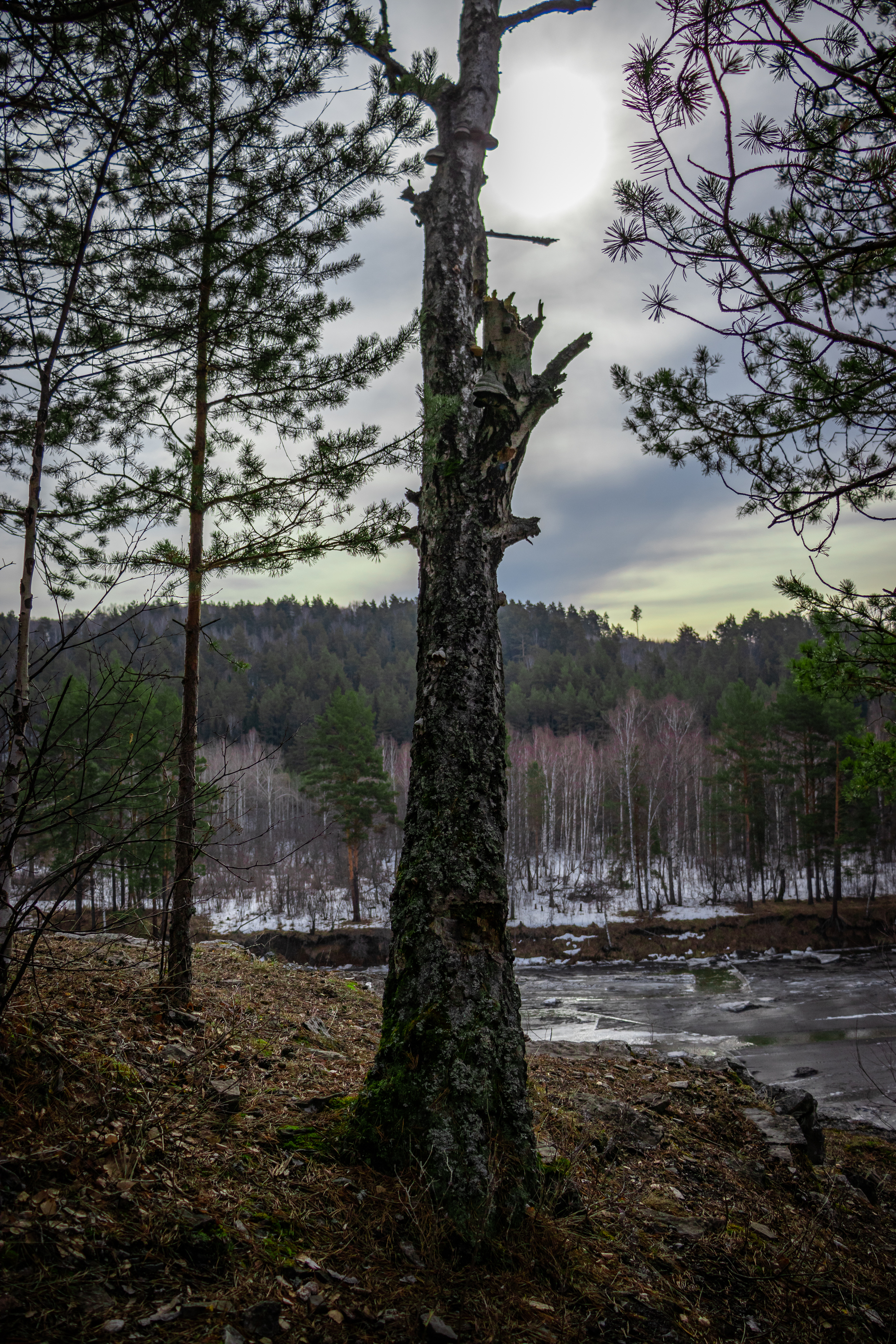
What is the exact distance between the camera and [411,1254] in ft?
7.79

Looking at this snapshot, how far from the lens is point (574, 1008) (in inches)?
588

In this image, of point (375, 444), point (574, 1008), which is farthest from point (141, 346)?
point (574, 1008)

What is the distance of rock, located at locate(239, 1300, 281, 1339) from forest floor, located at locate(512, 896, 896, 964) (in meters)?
22.1

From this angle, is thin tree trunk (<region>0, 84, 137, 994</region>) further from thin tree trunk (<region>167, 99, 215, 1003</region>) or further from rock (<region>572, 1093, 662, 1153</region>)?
rock (<region>572, 1093, 662, 1153</region>)

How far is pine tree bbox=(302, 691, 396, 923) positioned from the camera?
28422 mm

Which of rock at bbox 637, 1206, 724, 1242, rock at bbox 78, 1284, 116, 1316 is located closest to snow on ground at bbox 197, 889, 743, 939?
rock at bbox 637, 1206, 724, 1242

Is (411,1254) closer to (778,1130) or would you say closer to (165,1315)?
(165,1315)

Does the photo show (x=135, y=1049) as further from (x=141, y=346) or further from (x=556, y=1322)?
(x=141, y=346)

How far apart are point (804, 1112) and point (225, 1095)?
420 cm

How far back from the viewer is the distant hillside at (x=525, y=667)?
53688mm

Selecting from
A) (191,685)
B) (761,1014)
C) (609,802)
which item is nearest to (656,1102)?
(191,685)

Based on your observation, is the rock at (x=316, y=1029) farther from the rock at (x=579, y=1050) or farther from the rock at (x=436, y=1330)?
the rock at (x=436, y=1330)

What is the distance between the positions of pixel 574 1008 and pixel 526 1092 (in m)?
13.6

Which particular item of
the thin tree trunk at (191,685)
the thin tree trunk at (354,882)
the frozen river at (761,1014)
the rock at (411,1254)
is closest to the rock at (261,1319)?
the rock at (411,1254)
